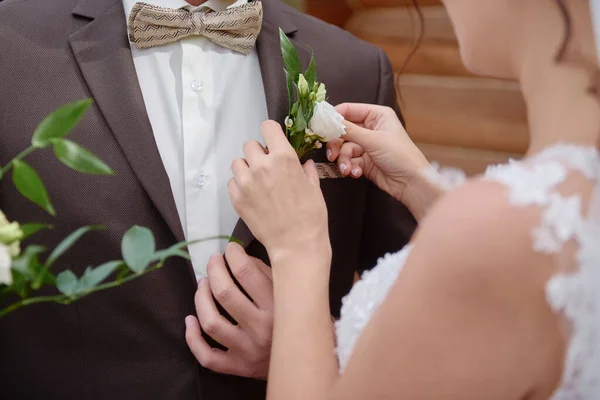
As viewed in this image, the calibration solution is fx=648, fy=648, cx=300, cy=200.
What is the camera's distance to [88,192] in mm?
1206

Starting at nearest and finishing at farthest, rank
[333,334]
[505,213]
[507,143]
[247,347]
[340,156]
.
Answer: [505,213]
[333,334]
[247,347]
[340,156]
[507,143]

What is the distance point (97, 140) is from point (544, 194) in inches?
31.8

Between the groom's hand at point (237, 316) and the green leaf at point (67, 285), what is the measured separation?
0.39m

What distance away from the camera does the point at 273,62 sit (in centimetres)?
137

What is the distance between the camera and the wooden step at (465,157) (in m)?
2.55

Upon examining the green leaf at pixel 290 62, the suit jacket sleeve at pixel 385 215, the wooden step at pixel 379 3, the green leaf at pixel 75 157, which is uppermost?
the green leaf at pixel 75 157

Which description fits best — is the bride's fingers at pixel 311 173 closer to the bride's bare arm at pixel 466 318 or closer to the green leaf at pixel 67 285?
the bride's bare arm at pixel 466 318

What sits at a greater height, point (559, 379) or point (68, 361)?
point (559, 379)

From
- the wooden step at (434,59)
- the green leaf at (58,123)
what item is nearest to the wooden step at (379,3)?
the wooden step at (434,59)

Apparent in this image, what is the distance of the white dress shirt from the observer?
4.24ft

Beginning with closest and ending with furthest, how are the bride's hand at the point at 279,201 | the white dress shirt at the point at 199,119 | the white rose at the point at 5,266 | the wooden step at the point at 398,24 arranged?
the white rose at the point at 5,266
the bride's hand at the point at 279,201
the white dress shirt at the point at 199,119
the wooden step at the point at 398,24

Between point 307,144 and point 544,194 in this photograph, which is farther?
point 307,144

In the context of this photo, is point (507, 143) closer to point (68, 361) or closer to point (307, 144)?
point (307, 144)

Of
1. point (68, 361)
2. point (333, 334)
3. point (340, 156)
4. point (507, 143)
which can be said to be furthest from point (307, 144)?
point (507, 143)
